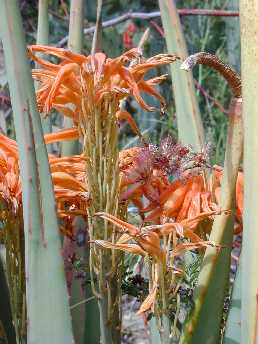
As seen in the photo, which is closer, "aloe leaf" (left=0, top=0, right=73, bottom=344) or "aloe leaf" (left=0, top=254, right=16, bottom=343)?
"aloe leaf" (left=0, top=0, right=73, bottom=344)

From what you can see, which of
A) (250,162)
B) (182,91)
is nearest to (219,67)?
(250,162)

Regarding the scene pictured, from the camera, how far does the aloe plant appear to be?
553 mm

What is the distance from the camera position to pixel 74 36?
0.79m

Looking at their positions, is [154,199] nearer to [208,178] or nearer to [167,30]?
[208,178]

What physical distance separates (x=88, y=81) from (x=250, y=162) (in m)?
0.16

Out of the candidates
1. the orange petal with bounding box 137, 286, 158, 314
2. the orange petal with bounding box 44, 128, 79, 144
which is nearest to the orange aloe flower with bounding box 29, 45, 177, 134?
the orange petal with bounding box 44, 128, 79, 144

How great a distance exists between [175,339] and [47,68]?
0.82 ft

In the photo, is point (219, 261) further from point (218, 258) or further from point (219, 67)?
point (219, 67)

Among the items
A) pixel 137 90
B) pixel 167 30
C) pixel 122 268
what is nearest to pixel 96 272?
pixel 122 268

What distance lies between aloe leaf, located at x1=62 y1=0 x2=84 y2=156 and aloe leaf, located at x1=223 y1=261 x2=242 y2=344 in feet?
0.90

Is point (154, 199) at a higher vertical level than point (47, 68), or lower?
lower

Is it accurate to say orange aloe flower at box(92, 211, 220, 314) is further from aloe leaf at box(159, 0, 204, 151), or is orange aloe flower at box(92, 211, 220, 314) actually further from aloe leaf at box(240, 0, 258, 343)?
aloe leaf at box(159, 0, 204, 151)

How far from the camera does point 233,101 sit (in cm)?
56

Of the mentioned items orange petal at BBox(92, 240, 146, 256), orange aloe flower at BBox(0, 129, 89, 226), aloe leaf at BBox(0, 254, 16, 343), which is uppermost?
orange aloe flower at BBox(0, 129, 89, 226)
